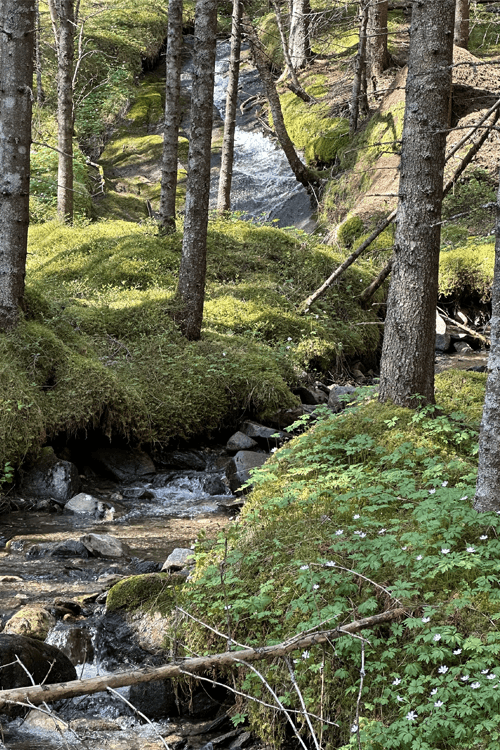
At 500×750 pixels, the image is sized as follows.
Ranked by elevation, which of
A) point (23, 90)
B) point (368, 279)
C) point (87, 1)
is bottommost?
point (368, 279)

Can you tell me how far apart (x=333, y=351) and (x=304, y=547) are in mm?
7201

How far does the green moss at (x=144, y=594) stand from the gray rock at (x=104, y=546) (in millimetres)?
1207

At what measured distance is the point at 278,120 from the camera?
1502 cm

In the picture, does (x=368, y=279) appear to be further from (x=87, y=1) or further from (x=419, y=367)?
(x=87, y=1)

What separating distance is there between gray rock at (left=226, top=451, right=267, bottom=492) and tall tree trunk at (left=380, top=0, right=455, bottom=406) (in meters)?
2.85

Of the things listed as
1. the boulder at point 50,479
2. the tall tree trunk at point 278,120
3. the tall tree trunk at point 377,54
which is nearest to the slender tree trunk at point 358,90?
the tall tree trunk at point 377,54

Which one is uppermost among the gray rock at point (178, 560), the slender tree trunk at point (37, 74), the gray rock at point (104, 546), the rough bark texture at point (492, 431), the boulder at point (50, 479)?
the slender tree trunk at point (37, 74)

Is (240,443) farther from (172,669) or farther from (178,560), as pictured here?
(172,669)

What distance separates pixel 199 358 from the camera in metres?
9.39

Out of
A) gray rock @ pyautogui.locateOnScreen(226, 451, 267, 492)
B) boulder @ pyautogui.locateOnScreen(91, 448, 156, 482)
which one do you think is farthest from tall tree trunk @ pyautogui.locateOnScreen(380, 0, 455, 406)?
boulder @ pyautogui.locateOnScreen(91, 448, 156, 482)

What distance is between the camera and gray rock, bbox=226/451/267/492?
8.04m

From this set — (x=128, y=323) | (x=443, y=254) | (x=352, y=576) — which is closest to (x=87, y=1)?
(x=443, y=254)

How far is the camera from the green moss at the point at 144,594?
4.72m

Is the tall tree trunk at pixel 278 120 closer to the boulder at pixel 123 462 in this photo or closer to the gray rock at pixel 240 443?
the gray rock at pixel 240 443
